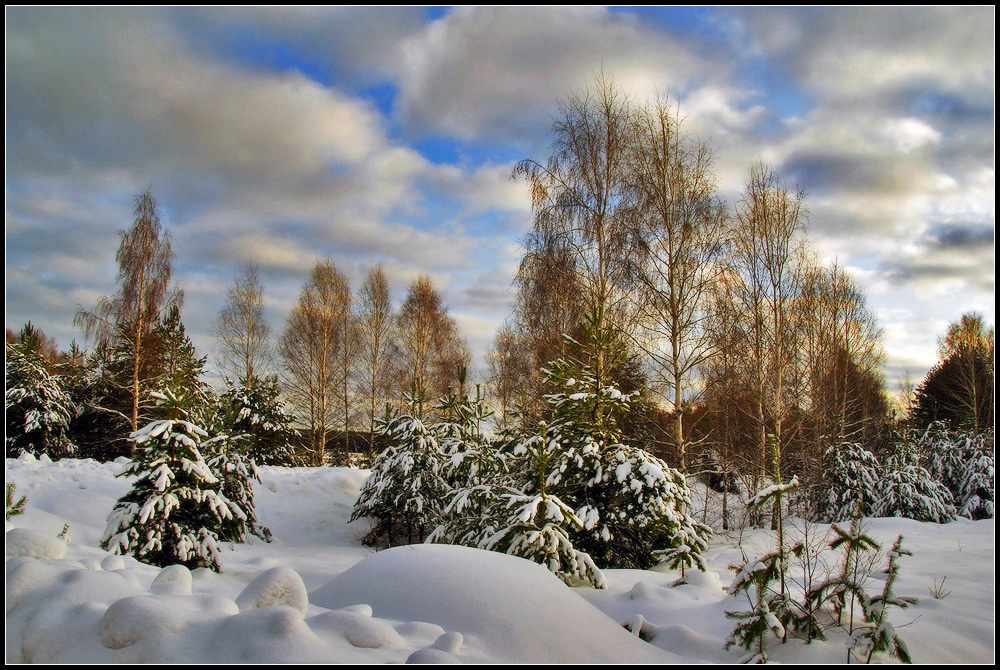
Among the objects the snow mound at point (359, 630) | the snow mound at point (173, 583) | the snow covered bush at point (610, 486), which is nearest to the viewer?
the snow mound at point (359, 630)

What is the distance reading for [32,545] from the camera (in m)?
4.55

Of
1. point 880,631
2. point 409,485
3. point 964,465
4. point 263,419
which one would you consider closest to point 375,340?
point 263,419

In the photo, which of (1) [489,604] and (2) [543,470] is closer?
(1) [489,604]

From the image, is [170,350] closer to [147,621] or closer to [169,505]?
[169,505]

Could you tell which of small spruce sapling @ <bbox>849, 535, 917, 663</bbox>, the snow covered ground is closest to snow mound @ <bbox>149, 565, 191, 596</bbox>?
the snow covered ground

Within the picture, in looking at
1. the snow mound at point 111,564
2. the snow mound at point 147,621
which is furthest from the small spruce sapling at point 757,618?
the snow mound at point 111,564

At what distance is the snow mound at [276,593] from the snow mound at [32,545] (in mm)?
2188

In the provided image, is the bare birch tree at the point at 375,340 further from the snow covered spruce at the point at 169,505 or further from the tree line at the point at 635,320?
the snow covered spruce at the point at 169,505

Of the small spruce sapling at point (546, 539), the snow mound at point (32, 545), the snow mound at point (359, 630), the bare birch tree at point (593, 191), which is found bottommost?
the small spruce sapling at point (546, 539)

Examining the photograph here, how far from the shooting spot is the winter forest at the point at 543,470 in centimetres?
366

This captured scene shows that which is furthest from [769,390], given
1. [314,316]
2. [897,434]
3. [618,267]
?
[314,316]

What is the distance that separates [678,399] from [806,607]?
6898 mm

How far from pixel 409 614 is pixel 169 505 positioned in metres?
3.78

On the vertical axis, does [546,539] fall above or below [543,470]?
below
